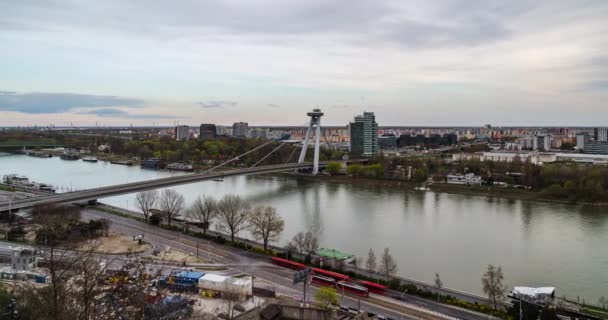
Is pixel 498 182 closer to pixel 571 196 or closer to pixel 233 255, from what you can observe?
pixel 571 196

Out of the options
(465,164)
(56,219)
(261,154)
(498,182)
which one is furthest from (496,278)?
(261,154)

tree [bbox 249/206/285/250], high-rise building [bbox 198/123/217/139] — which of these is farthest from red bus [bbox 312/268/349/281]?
high-rise building [bbox 198/123/217/139]

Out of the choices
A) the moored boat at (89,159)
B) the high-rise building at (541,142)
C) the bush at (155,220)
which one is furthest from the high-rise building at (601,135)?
the bush at (155,220)

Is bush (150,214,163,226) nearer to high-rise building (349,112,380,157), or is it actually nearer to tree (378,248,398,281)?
tree (378,248,398,281)

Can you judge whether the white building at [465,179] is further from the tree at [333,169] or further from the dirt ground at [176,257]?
the dirt ground at [176,257]

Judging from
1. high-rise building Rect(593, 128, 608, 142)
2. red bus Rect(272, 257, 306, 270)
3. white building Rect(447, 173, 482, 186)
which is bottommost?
red bus Rect(272, 257, 306, 270)

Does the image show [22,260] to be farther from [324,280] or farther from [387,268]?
[387,268]
